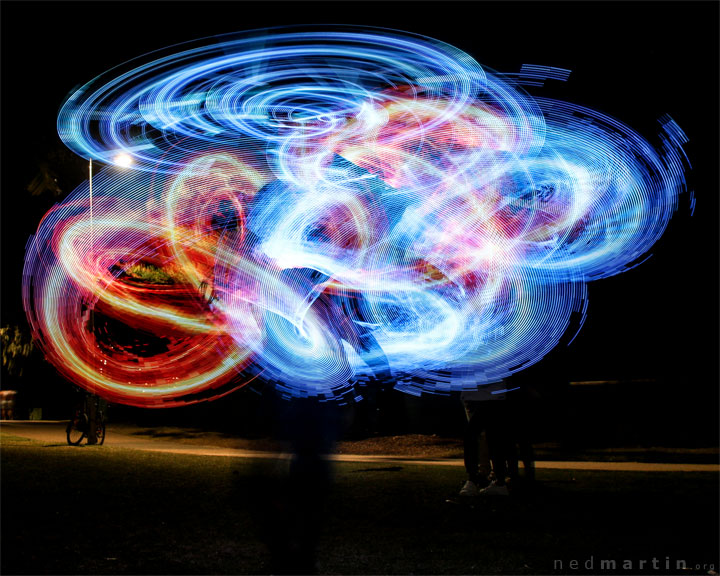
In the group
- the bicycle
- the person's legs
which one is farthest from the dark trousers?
the bicycle

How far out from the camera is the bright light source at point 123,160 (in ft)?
38.5

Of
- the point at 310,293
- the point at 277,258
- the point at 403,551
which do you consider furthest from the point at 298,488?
the point at 277,258

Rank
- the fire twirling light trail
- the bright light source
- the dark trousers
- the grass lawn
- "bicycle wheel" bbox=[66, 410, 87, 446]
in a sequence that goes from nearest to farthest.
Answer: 1. the grass lawn
2. the dark trousers
3. the fire twirling light trail
4. the bright light source
5. "bicycle wheel" bbox=[66, 410, 87, 446]

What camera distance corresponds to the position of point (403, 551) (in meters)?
6.04

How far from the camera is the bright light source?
38.5ft

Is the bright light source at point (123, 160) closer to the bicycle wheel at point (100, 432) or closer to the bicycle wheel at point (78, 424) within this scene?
the bicycle wheel at point (78, 424)

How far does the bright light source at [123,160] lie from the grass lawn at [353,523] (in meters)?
4.41

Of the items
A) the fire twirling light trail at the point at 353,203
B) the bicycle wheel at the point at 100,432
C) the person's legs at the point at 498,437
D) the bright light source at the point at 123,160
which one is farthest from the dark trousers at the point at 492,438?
the bicycle wheel at the point at 100,432

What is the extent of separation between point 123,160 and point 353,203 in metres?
3.55

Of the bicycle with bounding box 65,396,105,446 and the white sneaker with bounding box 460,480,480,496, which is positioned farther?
the bicycle with bounding box 65,396,105,446

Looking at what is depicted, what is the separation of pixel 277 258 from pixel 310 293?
1436 millimetres

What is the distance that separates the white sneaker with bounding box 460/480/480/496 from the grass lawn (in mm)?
162

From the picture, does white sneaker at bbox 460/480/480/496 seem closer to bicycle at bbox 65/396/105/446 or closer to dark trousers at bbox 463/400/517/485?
dark trousers at bbox 463/400/517/485

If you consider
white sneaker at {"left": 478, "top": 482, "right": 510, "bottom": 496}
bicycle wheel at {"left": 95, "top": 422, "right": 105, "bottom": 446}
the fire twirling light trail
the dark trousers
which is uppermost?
the fire twirling light trail
